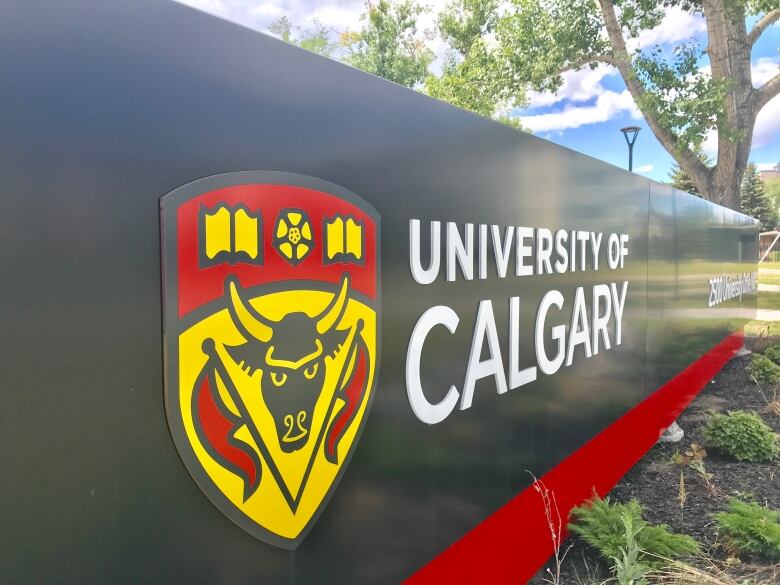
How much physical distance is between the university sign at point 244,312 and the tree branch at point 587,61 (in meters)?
14.1

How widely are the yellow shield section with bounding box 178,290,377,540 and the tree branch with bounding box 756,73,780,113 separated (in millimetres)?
14954

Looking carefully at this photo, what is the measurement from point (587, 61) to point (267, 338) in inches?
631

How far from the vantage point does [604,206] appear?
393 cm

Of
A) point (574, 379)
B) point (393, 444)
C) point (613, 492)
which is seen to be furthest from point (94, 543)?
point (613, 492)

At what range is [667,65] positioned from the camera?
13.3 meters

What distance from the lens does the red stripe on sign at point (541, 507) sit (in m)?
2.45

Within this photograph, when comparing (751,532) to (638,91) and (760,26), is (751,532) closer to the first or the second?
(638,91)

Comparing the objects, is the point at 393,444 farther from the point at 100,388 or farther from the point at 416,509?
the point at 100,388

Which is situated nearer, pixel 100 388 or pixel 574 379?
pixel 100 388

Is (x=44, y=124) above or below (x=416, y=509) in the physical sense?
above

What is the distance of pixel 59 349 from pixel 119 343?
4.6 inches

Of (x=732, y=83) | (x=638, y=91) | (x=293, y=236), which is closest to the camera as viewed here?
(x=293, y=236)

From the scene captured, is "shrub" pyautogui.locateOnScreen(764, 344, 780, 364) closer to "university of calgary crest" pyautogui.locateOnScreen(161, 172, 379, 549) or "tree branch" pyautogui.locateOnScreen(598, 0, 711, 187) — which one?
"tree branch" pyautogui.locateOnScreen(598, 0, 711, 187)

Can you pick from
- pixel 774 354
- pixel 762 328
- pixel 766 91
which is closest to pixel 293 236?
pixel 774 354
